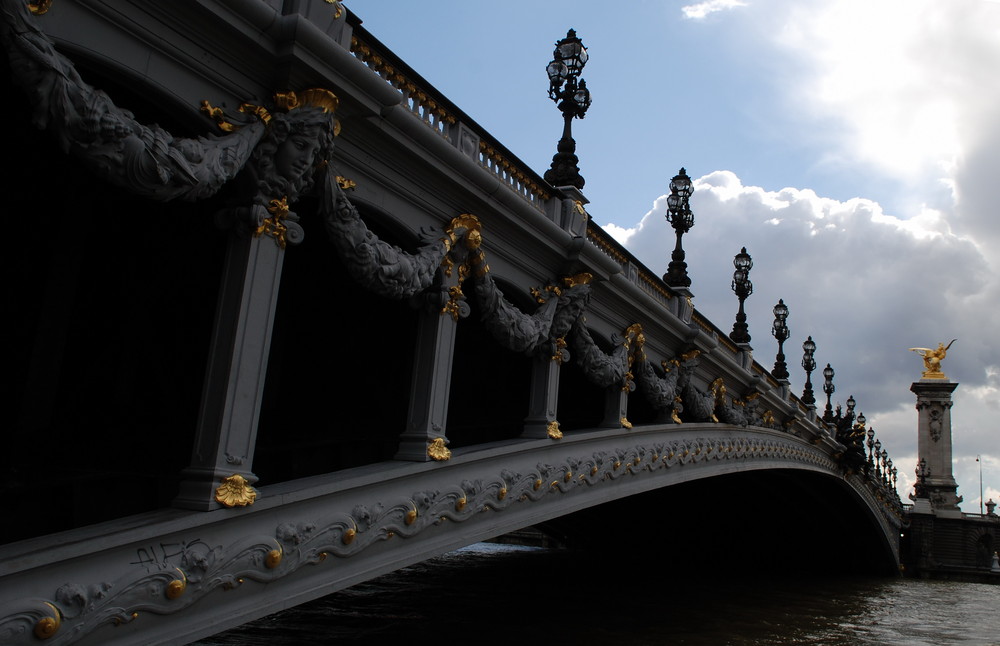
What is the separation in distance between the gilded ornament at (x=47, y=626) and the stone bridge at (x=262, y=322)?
0.07 ft

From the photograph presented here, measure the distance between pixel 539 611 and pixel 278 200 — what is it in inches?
535

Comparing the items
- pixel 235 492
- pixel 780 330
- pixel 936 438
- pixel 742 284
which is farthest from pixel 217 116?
pixel 936 438

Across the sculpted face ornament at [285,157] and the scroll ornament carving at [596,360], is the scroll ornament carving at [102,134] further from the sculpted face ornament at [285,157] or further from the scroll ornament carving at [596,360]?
the scroll ornament carving at [596,360]

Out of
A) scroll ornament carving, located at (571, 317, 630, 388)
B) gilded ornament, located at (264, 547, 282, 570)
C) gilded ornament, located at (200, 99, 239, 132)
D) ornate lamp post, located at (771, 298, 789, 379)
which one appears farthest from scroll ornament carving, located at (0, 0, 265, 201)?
ornate lamp post, located at (771, 298, 789, 379)

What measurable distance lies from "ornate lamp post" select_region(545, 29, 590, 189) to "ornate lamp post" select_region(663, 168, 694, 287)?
15.5 feet

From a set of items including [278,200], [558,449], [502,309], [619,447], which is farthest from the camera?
[619,447]

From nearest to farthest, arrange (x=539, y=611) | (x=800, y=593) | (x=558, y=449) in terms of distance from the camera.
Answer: (x=558, y=449), (x=539, y=611), (x=800, y=593)

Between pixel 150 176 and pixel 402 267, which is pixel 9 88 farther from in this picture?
pixel 402 267

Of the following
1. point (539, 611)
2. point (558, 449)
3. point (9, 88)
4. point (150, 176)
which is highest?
point (9, 88)

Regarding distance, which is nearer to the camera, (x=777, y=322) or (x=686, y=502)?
(x=777, y=322)

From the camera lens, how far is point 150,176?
20.0ft

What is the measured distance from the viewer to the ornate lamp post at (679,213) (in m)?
18.4

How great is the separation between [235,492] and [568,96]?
8863 millimetres

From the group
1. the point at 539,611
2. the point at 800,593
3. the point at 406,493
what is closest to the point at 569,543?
the point at 800,593
